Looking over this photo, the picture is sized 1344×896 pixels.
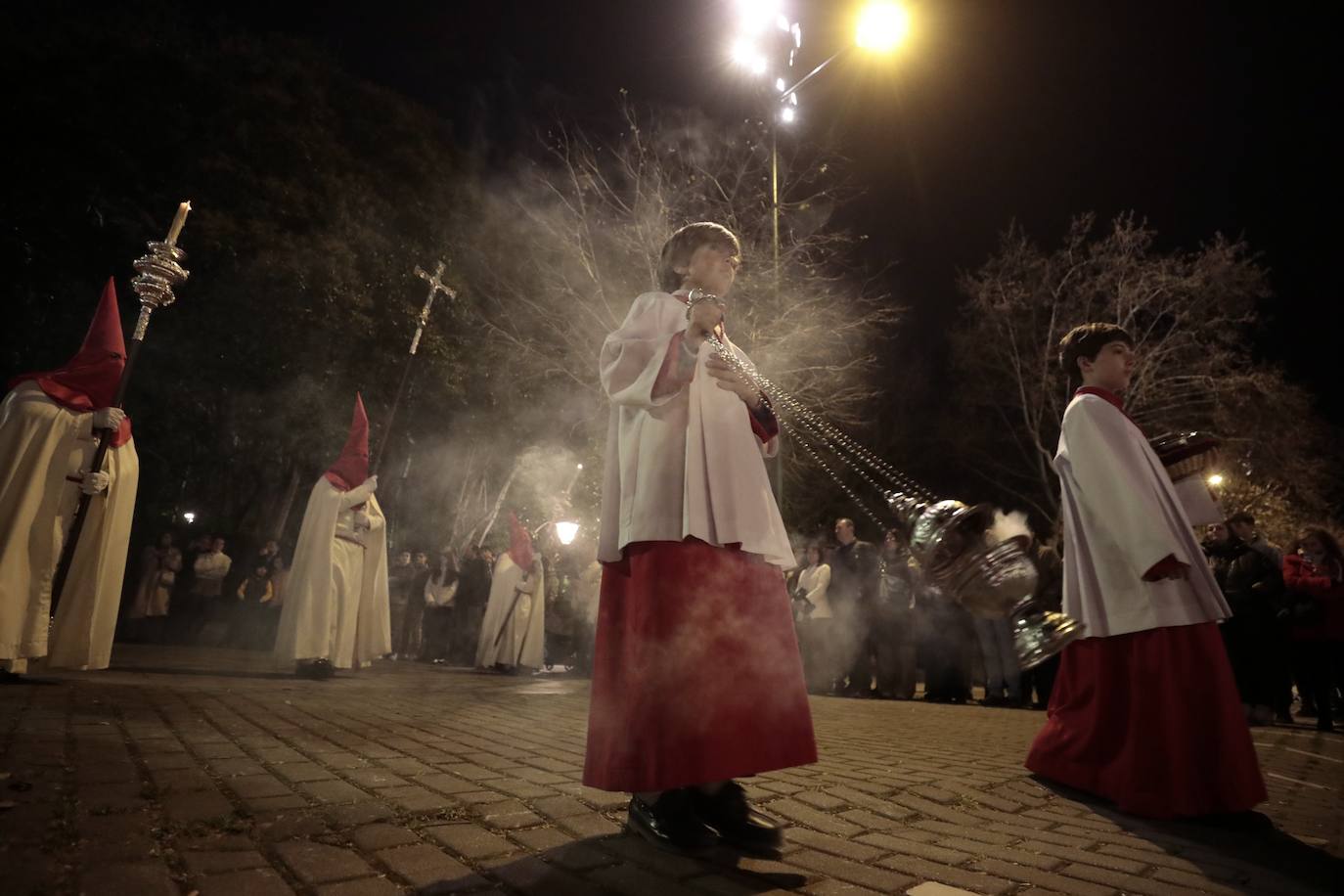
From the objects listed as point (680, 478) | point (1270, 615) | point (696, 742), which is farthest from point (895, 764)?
point (1270, 615)

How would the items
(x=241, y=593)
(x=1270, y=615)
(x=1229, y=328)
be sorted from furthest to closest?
1. (x=1229, y=328)
2. (x=241, y=593)
3. (x=1270, y=615)

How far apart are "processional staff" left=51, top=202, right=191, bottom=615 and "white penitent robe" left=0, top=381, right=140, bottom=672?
100 mm

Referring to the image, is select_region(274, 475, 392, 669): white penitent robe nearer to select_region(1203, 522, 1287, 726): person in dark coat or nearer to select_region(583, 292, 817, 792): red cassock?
select_region(583, 292, 817, 792): red cassock

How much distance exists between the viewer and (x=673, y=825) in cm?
234

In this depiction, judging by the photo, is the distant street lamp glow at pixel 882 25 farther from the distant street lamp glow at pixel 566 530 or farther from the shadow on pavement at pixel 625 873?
the shadow on pavement at pixel 625 873

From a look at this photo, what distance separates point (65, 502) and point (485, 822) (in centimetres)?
572

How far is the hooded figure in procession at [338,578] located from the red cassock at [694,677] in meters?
6.68

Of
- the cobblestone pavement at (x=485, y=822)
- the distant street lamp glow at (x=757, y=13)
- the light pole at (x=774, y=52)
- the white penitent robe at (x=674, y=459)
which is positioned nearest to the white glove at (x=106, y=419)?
the cobblestone pavement at (x=485, y=822)

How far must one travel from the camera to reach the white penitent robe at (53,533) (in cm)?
556

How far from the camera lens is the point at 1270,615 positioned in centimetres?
741

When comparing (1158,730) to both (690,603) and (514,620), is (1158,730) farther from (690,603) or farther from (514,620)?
(514,620)

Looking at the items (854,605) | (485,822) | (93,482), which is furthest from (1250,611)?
(93,482)

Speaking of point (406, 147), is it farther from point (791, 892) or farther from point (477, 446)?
point (791, 892)

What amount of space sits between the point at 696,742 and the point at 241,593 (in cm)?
1400
